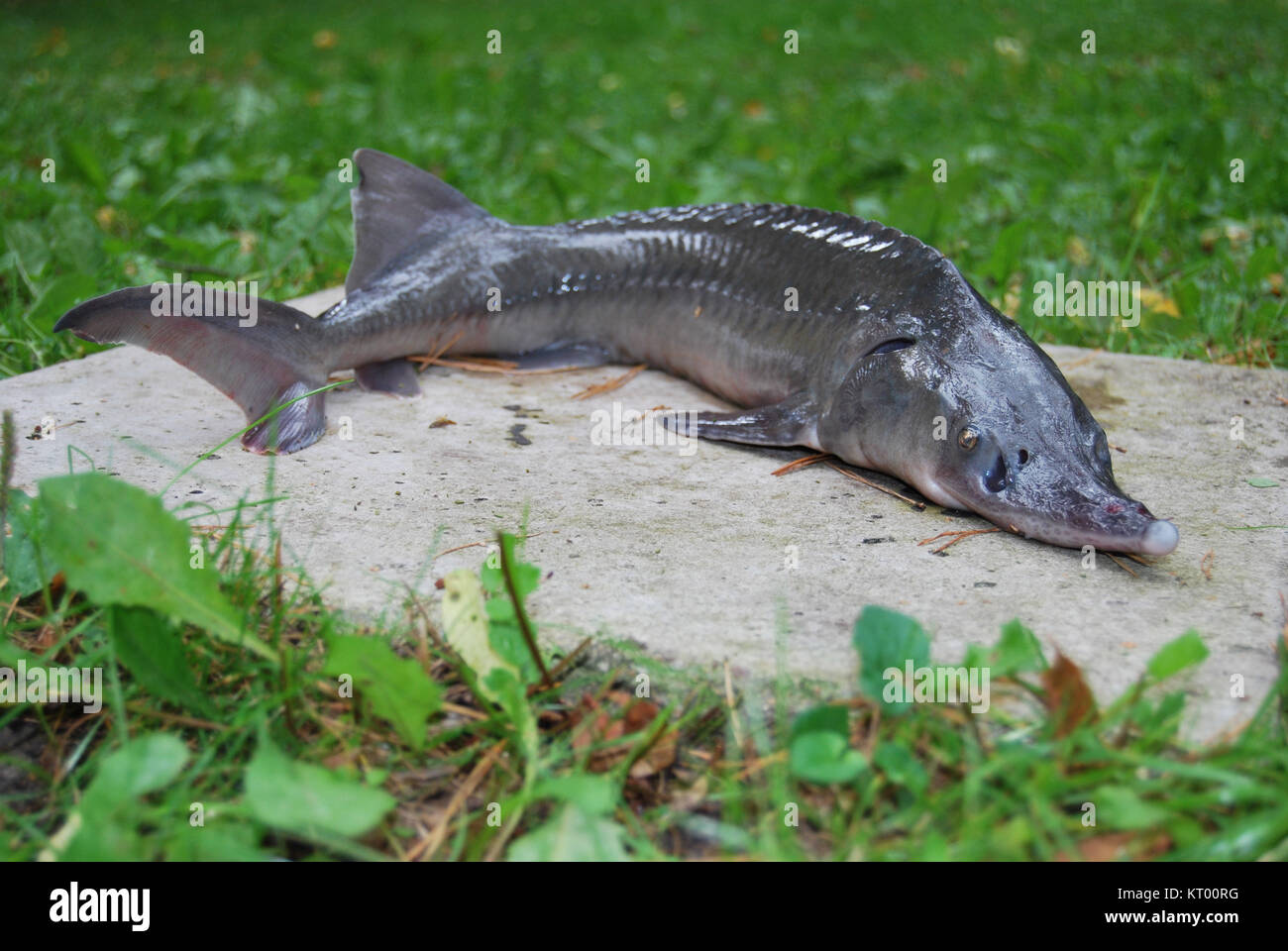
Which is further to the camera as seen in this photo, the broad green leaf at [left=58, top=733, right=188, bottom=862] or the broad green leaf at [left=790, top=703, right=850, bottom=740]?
the broad green leaf at [left=790, top=703, right=850, bottom=740]

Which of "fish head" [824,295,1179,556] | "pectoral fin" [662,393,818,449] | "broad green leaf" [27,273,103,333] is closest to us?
"fish head" [824,295,1179,556]

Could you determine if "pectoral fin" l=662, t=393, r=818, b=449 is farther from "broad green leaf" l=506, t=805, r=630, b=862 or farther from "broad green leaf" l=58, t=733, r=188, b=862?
"broad green leaf" l=58, t=733, r=188, b=862

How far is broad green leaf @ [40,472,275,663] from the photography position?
81.8 inches

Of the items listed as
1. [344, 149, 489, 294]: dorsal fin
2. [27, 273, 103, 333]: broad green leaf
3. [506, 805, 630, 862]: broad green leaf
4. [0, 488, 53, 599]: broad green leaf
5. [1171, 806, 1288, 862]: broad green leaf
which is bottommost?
[506, 805, 630, 862]: broad green leaf

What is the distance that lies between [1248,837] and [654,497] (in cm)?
156

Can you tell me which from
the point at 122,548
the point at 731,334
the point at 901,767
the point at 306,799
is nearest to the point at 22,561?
the point at 122,548

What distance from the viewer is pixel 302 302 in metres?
4.31

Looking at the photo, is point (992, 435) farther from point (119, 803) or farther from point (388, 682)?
point (119, 803)

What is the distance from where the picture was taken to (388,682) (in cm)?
199

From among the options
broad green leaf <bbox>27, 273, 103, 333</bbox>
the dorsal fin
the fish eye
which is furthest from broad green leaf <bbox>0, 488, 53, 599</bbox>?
the fish eye

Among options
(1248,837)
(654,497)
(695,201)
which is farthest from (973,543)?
(695,201)

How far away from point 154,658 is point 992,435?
194cm

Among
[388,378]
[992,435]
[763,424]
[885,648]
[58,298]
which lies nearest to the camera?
[885,648]

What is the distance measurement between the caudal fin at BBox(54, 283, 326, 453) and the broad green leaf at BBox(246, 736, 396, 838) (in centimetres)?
139
